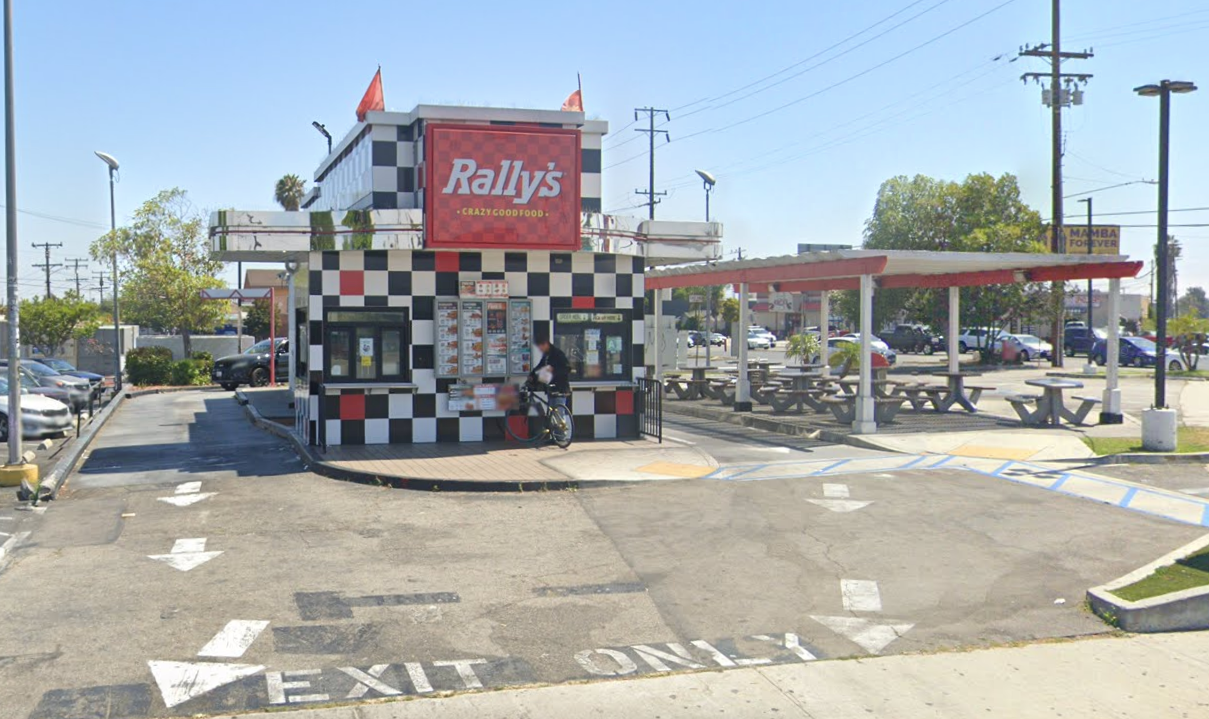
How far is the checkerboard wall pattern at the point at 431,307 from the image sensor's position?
15.1 m

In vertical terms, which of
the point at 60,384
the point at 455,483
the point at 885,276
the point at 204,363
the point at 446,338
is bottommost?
the point at 455,483

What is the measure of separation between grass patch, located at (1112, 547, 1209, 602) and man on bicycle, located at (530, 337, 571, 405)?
27.7 feet

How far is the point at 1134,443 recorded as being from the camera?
16.3 m

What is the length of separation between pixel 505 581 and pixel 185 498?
5361 millimetres

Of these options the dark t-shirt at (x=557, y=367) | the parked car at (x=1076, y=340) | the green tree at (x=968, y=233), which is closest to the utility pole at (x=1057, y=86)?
the green tree at (x=968, y=233)

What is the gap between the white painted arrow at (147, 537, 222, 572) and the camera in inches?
358

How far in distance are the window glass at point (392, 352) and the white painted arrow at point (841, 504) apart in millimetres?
6487

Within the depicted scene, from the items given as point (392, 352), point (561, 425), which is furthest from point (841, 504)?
point (392, 352)

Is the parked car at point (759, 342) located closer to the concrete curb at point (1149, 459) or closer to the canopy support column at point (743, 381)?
the canopy support column at point (743, 381)

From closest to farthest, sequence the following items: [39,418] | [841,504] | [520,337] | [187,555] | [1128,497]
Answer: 1. [187,555]
2. [841,504]
3. [1128,497]
4. [520,337]
5. [39,418]

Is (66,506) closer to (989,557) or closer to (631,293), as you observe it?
(631,293)

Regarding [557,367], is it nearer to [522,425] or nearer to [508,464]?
[522,425]

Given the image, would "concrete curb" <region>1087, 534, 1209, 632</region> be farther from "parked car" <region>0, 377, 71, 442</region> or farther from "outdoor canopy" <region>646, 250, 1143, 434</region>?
"parked car" <region>0, 377, 71, 442</region>

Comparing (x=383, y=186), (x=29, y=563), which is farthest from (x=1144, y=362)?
(x=29, y=563)
